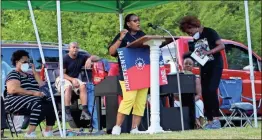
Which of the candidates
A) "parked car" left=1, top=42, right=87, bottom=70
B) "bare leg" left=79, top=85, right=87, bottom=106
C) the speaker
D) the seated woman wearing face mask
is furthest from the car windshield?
the speaker

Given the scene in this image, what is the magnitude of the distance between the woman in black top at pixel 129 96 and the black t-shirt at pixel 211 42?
1012 mm

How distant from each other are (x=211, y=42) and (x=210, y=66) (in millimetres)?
330

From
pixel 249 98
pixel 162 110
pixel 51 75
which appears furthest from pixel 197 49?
pixel 249 98

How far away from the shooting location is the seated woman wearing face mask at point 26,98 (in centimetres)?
983

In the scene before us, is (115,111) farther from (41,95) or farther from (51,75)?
(51,75)

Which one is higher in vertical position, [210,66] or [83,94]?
[210,66]

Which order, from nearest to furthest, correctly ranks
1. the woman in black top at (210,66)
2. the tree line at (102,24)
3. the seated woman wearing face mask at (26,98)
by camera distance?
the seated woman wearing face mask at (26,98)
the woman in black top at (210,66)
the tree line at (102,24)

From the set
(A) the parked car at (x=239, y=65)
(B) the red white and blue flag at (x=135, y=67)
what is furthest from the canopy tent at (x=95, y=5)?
(B) the red white and blue flag at (x=135, y=67)

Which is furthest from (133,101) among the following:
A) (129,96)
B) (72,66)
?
(72,66)

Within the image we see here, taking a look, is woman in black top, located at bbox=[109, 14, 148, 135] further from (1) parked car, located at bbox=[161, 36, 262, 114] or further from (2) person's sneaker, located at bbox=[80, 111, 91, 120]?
(1) parked car, located at bbox=[161, 36, 262, 114]

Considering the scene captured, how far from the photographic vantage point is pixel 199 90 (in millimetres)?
10875

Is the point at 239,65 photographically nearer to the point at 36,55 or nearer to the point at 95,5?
the point at 95,5

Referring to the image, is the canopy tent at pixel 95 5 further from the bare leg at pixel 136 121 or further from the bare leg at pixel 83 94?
the bare leg at pixel 136 121

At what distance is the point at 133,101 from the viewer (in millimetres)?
9281
